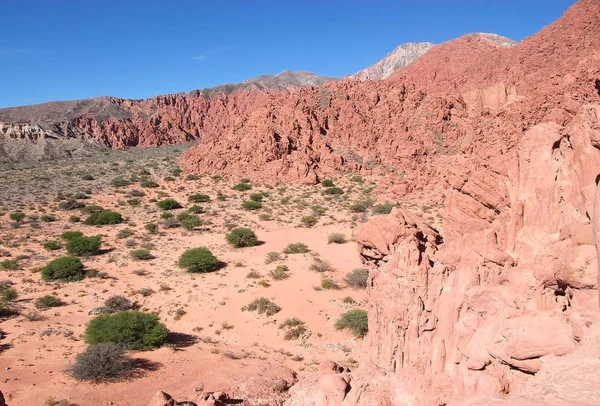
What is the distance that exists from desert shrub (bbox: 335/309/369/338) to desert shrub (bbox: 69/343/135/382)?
708 centimetres

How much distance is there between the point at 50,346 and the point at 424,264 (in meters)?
11.7

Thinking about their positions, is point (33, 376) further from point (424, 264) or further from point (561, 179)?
point (561, 179)

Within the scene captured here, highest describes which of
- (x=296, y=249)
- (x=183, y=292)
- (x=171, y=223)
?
(x=171, y=223)

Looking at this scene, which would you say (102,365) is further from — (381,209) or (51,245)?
(381,209)

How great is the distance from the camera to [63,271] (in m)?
18.4

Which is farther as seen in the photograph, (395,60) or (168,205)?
(395,60)

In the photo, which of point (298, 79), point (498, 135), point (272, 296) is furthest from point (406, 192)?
point (298, 79)

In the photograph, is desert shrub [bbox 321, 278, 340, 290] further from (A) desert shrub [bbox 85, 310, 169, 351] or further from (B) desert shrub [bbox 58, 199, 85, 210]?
(B) desert shrub [bbox 58, 199, 85, 210]

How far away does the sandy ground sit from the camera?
10148 millimetres

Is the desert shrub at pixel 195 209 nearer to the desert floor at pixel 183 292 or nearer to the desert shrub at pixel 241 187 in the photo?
the desert floor at pixel 183 292

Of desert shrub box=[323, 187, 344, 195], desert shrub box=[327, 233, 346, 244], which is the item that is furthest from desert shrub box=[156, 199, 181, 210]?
desert shrub box=[327, 233, 346, 244]

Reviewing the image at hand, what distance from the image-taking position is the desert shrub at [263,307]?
15.3 metres

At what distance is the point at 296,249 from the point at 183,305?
823 cm

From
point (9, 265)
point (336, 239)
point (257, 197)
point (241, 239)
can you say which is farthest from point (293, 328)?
point (257, 197)
